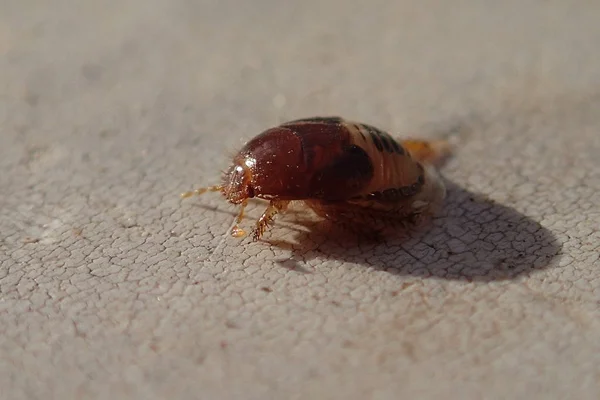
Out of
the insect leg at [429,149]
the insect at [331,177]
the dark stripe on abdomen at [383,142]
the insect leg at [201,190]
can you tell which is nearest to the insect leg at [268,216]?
the insect at [331,177]

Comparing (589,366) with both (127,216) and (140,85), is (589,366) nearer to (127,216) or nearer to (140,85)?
(127,216)

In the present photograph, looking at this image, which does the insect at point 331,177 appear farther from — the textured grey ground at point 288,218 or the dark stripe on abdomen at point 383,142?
the textured grey ground at point 288,218

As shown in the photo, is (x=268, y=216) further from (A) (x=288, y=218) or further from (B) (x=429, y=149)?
(B) (x=429, y=149)

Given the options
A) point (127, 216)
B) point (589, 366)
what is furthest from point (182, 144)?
point (589, 366)

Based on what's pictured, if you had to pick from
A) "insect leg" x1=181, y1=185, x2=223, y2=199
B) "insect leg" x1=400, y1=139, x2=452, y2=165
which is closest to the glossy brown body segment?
"insect leg" x1=181, y1=185, x2=223, y2=199

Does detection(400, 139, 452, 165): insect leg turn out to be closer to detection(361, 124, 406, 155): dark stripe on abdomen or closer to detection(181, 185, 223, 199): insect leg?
detection(361, 124, 406, 155): dark stripe on abdomen

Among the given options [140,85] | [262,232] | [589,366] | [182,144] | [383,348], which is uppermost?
[140,85]
